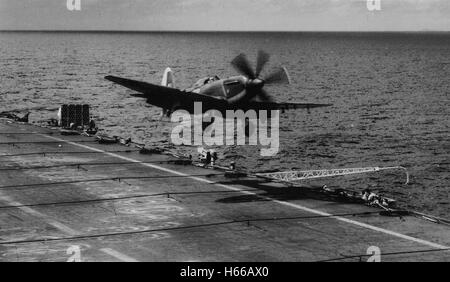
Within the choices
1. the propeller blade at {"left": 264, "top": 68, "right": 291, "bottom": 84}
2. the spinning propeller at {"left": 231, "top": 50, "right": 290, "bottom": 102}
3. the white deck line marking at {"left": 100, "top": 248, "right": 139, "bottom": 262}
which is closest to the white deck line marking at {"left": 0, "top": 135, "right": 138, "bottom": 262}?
the white deck line marking at {"left": 100, "top": 248, "right": 139, "bottom": 262}

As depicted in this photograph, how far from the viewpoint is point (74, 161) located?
162 feet

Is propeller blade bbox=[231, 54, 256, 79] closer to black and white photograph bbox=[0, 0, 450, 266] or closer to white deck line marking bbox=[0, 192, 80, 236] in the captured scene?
black and white photograph bbox=[0, 0, 450, 266]

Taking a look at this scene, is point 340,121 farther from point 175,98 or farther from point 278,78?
point 175,98

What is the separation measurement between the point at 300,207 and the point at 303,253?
920 centimetres

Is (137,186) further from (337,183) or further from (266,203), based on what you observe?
(337,183)

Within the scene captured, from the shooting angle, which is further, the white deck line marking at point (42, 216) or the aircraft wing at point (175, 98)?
the aircraft wing at point (175, 98)

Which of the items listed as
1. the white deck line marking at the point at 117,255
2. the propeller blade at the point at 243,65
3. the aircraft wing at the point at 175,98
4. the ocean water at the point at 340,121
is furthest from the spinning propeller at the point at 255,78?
the white deck line marking at the point at 117,255

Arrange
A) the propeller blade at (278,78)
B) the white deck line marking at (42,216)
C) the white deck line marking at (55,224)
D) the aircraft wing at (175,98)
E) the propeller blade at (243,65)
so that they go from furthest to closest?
1. the propeller blade at (278,78)
2. the propeller blade at (243,65)
3. the aircraft wing at (175,98)
4. the white deck line marking at (42,216)
5. the white deck line marking at (55,224)

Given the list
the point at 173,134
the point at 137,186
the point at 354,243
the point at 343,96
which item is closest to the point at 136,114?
the point at 173,134

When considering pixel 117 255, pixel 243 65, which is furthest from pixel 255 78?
pixel 117 255

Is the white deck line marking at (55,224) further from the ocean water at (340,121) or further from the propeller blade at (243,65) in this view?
the ocean water at (340,121)

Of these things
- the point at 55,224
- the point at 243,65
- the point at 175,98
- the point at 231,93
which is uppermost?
the point at 243,65

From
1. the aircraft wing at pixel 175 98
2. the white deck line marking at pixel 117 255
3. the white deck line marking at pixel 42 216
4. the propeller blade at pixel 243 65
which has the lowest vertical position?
the white deck line marking at pixel 117 255

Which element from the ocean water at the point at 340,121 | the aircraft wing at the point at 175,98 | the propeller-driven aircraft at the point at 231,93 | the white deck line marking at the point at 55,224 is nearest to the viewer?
the white deck line marking at the point at 55,224
